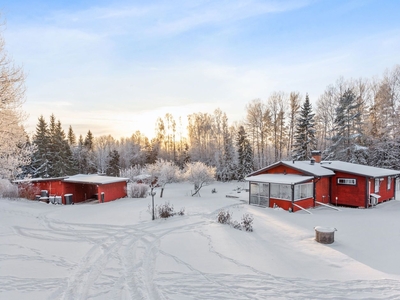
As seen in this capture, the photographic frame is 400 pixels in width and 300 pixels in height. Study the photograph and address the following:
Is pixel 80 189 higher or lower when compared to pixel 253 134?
lower

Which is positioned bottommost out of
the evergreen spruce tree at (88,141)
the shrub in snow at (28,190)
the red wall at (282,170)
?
the shrub in snow at (28,190)

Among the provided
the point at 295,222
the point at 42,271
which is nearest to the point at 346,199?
the point at 295,222

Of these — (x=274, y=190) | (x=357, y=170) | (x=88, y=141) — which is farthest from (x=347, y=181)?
(x=88, y=141)

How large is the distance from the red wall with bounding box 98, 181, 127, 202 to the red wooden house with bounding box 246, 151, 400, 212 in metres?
11.7

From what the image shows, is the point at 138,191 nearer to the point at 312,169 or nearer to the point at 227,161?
the point at 312,169

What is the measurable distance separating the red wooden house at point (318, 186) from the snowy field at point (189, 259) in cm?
397

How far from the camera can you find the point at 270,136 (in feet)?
127

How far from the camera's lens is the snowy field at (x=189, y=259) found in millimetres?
5246

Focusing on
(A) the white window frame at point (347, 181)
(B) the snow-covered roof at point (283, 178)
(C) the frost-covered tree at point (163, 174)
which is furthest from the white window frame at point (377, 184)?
(C) the frost-covered tree at point (163, 174)

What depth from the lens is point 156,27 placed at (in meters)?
12.2

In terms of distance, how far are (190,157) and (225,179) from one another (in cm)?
931

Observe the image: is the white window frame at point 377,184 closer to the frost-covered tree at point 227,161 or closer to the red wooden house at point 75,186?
the red wooden house at point 75,186

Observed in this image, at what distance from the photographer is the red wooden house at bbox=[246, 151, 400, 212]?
16406mm

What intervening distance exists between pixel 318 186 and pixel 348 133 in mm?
14982
